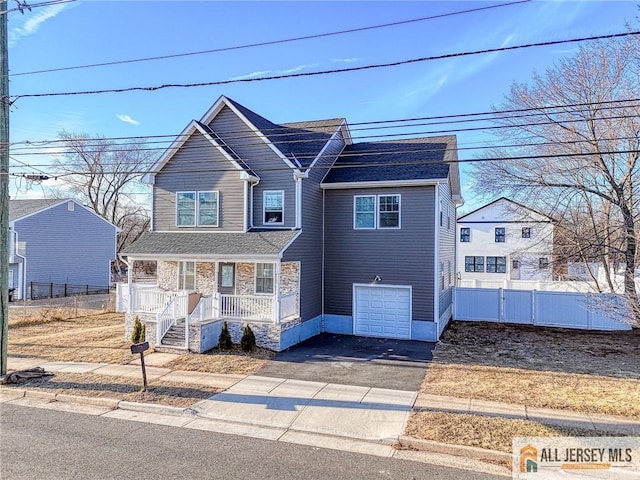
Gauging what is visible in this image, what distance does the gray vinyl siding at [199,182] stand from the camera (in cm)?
1593

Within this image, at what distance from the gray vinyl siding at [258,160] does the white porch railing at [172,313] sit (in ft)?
13.0

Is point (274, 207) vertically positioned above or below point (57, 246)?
above

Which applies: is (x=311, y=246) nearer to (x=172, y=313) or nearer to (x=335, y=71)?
(x=172, y=313)

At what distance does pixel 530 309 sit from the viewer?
18859 millimetres

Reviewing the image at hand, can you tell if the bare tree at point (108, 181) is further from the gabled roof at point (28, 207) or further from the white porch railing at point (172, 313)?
the white porch railing at point (172, 313)

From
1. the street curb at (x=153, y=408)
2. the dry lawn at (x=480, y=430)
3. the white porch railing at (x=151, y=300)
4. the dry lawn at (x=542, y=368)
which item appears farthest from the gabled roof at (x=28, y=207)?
the dry lawn at (x=480, y=430)

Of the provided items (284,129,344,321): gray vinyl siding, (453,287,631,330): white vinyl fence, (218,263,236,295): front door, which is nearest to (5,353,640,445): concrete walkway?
(284,129,344,321): gray vinyl siding

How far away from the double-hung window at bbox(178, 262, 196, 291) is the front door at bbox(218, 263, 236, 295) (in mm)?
1121

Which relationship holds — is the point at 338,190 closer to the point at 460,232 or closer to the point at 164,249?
the point at 164,249

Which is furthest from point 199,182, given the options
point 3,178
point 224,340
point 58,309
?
point 58,309

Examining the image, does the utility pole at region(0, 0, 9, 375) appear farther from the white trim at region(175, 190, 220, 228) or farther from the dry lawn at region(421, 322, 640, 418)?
the dry lawn at region(421, 322, 640, 418)

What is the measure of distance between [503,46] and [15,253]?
103 feet

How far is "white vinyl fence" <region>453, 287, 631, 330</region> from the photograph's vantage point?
58.3 ft

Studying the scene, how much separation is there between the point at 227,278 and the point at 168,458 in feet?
33.8
